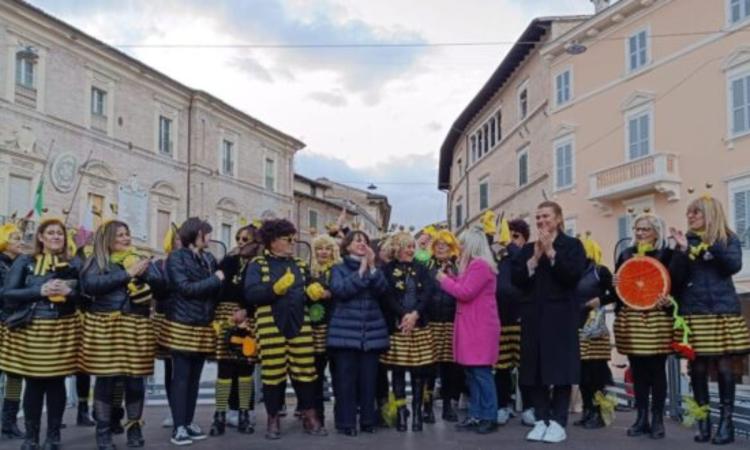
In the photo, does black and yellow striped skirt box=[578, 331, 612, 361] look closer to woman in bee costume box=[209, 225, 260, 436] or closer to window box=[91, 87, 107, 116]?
woman in bee costume box=[209, 225, 260, 436]

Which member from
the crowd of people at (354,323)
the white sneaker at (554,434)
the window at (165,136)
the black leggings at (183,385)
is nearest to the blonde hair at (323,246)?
the crowd of people at (354,323)

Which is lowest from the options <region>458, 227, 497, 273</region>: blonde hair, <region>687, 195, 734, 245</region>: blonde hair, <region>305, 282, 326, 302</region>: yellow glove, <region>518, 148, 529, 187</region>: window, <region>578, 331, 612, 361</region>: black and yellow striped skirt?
<region>578, 331, 612, 361</region>: black and yellow striped skirt

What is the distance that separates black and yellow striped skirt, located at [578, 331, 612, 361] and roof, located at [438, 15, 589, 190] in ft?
76.2

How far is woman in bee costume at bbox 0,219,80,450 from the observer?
248 inches

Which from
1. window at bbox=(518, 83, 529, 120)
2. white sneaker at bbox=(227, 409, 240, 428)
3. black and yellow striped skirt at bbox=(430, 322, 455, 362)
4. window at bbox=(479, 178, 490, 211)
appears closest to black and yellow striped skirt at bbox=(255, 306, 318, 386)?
white sneaker at bbox=(227, 409, 240, 428)

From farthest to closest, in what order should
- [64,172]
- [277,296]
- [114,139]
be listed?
[114,139]
[64,172]
[277,296]

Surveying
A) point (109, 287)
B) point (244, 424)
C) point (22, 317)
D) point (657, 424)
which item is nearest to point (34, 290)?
point (22, 317)

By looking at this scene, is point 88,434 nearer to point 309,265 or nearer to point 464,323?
point 309,265

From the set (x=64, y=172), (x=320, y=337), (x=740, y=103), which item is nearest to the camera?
(x=320, y=337)

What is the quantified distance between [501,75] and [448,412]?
29053 mm

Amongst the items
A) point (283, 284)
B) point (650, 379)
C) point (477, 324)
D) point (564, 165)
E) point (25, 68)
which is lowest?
point (650, 379)

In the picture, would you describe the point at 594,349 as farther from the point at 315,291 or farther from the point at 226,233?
the point at 226,233

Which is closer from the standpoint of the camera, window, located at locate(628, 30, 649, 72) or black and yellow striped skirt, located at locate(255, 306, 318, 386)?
black and yellow striped skirt, located at locate(255, 306, 318, 386)

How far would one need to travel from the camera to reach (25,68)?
27.4m
